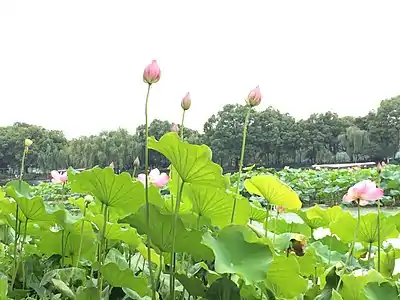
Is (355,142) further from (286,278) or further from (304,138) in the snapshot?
(286,278)

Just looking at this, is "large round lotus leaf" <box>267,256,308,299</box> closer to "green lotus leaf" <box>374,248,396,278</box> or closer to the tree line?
"green lotus leaf" <box>374,248,396,278</box>

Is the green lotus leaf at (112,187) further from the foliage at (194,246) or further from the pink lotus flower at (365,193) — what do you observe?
the pink lotus flower at (365,193)

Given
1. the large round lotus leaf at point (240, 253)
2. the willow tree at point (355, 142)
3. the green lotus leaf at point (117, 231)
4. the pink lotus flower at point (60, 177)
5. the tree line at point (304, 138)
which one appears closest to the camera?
the large round lotus leaf at point (240, 253)

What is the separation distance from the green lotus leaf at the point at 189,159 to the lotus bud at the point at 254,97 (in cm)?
13

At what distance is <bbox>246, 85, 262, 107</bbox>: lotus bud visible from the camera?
1.71ft

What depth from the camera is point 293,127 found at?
1828cm

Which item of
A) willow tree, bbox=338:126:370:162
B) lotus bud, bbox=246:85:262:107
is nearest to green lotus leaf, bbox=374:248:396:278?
lotus bud, bbox=246:85:262:107

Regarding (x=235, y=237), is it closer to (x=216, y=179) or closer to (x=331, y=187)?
(x=216, y=179)

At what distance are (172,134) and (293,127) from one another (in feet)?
59.8

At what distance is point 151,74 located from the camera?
0.44 meters

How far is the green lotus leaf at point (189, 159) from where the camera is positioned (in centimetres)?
40

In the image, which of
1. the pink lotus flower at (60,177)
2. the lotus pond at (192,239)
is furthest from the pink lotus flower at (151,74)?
the pink lotus flower at (60,177)

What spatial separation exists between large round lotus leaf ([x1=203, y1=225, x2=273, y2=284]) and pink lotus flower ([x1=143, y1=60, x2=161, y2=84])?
0.48ft

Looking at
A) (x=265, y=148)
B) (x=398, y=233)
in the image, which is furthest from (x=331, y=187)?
(x=265, y=148)
